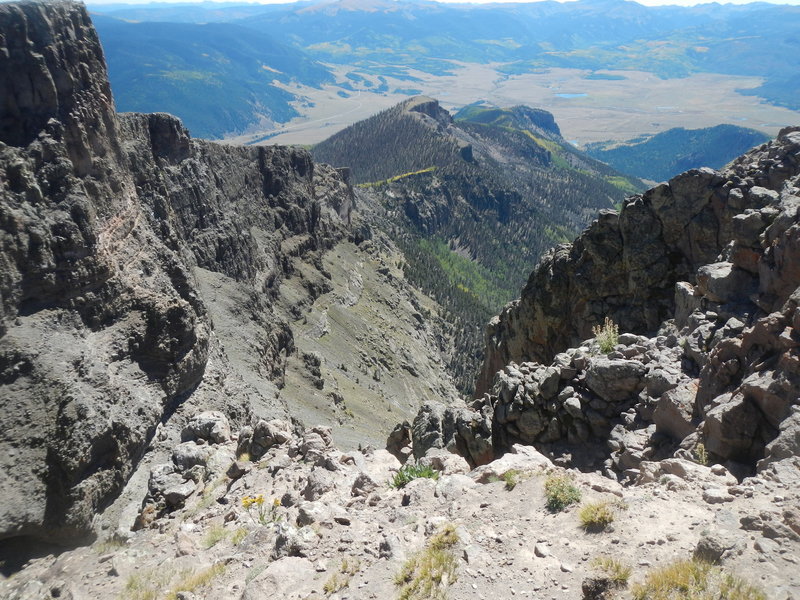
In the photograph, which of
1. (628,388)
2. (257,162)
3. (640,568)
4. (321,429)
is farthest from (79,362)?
(257,162)

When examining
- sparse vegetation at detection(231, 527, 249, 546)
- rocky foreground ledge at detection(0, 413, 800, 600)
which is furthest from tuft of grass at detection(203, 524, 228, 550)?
sparse vegetation at detection(231, 527, 249, 546)

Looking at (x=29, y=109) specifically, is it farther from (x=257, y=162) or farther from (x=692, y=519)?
(x=257, y=162)

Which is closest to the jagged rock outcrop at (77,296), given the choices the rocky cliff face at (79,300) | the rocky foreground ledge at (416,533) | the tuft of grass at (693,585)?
the rocky cliff face at (79,300)

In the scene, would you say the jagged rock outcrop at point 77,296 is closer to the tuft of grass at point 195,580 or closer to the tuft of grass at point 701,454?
the tuft of grass at point 195,580

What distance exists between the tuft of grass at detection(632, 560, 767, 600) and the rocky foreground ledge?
0.23 meters

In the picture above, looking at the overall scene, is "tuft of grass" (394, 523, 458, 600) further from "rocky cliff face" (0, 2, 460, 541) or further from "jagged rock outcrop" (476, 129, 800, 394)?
"rocky cliff face" (0, 2, 460, 541)

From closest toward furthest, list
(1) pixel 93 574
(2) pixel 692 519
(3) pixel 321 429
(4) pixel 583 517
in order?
(2) pixel 692 519 → (4) pixel 583 517 → (1) pixel 93 574 → (3) pixel 321 429

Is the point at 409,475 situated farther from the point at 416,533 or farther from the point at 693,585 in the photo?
the point at 693,585

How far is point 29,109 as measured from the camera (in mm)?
26625

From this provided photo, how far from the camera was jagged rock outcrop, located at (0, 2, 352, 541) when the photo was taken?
907 inches

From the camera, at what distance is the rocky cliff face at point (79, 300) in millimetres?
23078

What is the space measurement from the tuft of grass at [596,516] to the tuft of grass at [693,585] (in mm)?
1571

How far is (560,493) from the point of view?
11039mm

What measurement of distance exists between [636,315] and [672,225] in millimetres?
4847
